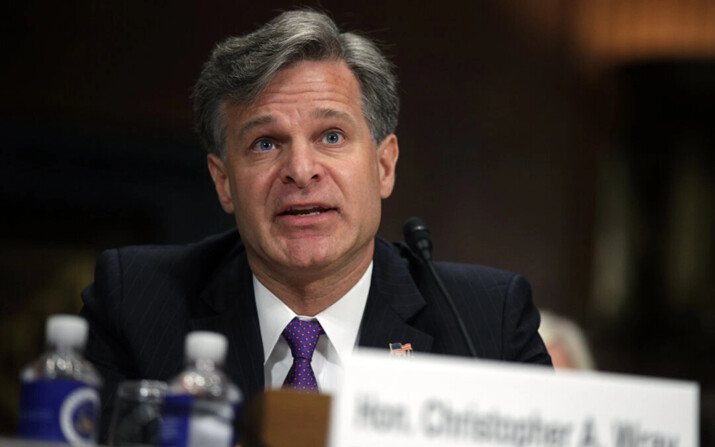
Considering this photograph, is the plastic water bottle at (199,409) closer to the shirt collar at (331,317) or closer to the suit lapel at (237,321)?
the suit lapel at (237,321)

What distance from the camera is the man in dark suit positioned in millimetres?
2291

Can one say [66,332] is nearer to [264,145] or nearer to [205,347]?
[205,347]

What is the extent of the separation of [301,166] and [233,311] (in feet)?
1.14

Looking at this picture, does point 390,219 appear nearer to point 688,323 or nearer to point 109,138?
point 109,138

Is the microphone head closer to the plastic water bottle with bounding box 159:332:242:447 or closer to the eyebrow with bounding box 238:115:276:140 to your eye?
the eyebrow with bounding box 238:115:276:140

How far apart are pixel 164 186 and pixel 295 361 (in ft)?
7.49

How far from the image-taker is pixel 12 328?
4238 mm

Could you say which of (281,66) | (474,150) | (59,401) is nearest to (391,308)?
(281,66)

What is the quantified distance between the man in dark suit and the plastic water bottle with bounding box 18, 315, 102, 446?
768 millimetres

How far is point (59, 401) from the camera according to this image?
135cm

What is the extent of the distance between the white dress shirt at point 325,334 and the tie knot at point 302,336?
0.8 inches

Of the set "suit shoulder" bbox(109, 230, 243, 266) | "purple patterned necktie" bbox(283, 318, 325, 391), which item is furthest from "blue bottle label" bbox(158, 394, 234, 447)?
"suit shoulder" bbox(109, 230, 243, 266)

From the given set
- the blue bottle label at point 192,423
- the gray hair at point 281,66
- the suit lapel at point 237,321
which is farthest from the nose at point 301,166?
the blue bottle label at point 192,423

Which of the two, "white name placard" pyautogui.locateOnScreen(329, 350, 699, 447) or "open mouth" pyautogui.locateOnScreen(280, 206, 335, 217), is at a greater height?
"open mouth" pyautogui.locateOnScreen(280, 206, 335, 217)
